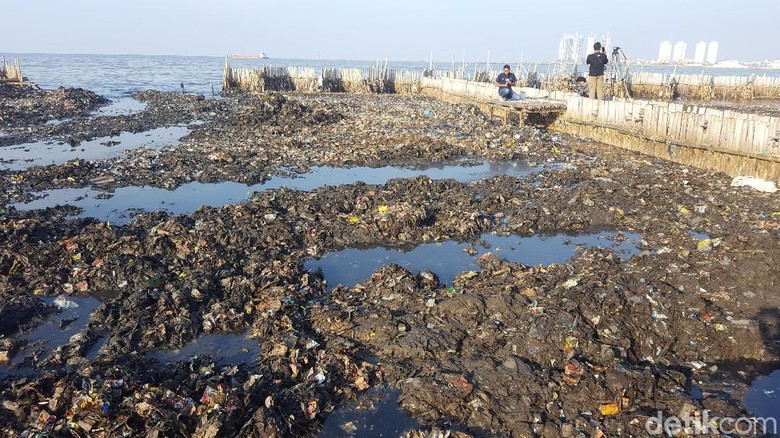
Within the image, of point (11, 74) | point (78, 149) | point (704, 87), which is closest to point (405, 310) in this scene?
point (78, 149)


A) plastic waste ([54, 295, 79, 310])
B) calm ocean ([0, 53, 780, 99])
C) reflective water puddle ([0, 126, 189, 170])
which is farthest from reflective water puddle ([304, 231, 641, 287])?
calm ocean ([0, 53, 780, 99])

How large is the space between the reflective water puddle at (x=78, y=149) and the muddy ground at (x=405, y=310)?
2.48 meters

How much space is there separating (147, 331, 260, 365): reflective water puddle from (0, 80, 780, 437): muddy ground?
0.11 meters

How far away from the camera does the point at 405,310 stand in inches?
209

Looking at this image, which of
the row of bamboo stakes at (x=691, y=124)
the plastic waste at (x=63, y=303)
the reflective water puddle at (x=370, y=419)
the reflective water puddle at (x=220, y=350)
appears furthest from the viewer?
the row of bamboo stakes at (x=691, y=124)

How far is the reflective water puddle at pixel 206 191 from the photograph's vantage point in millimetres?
8938

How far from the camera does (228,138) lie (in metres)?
15.6

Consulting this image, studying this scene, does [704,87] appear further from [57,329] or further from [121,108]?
[57,329]

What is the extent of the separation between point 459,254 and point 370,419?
3.63m

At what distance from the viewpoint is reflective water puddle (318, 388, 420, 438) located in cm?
371

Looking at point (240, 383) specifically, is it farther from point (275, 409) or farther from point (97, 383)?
point (97, 383)

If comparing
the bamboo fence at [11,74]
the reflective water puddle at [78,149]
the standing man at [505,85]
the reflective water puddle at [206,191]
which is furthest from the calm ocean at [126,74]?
the reflective water puddle at [206,191]

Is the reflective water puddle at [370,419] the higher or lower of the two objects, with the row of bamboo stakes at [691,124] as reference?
lower

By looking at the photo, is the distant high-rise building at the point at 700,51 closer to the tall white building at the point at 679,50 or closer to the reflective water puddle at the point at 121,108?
the tall white building at the point at 679,50
